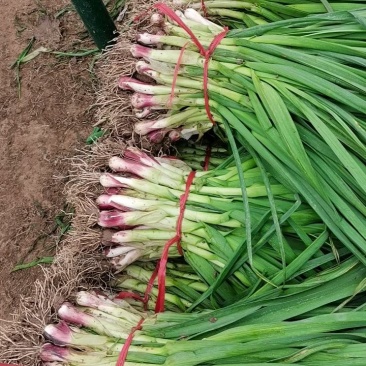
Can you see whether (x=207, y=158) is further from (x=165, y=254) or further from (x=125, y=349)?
(x=125, y=349)

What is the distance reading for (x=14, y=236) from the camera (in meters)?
2.67

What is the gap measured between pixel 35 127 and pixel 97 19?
0.61m

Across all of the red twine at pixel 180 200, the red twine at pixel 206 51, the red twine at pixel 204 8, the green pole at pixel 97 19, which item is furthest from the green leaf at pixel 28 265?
the red twine at pixel 204 8

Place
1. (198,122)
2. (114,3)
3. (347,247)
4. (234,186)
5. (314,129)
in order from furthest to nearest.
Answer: (114,3), (198,122), (234,186), (314,129), (347,247)

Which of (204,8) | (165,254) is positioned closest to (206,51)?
(204,8)

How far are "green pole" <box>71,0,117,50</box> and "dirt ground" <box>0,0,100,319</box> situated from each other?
0.32m

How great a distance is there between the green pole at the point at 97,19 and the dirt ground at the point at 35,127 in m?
0.32

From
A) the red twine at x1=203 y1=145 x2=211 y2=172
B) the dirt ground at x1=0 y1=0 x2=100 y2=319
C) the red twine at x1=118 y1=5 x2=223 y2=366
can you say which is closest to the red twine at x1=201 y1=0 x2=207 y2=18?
the red twine at x1=118 y1=5 x2=223 y2=366

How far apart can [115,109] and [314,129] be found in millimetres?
652

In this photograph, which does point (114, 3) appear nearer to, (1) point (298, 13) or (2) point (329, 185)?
(1) point (298, 13)

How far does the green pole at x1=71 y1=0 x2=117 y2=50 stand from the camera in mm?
2502

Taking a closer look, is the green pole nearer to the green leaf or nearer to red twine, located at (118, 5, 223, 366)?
red twine, located at (118, 5, 223, 366)

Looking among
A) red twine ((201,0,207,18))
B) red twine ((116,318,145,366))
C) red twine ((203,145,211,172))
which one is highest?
red twine ((201,0,207,18))

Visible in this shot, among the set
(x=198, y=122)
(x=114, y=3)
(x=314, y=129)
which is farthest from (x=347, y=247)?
(x=114, y=3)
